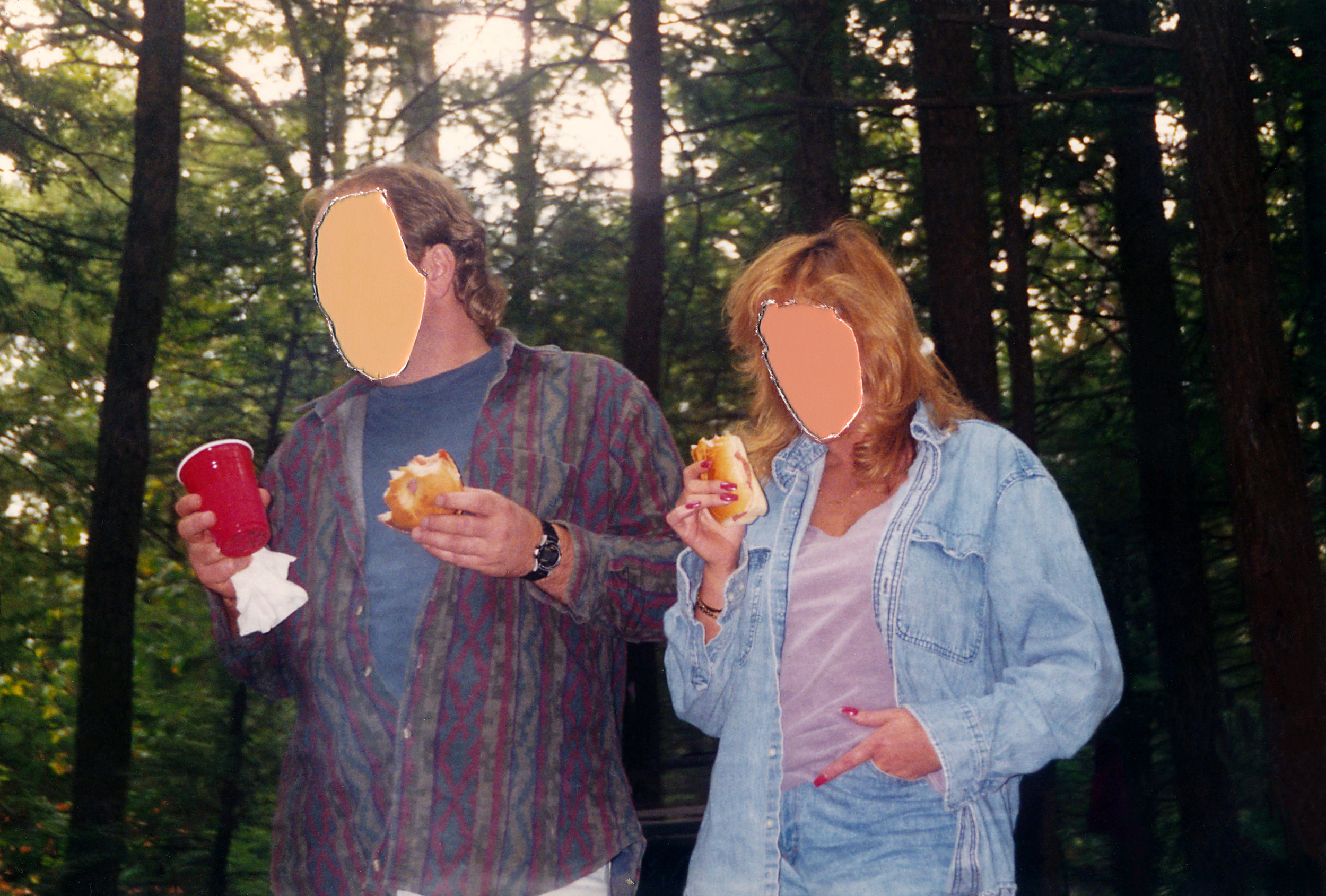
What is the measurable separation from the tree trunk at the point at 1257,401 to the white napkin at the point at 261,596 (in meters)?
4.46

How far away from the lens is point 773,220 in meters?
7.64

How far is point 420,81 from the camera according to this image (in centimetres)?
718

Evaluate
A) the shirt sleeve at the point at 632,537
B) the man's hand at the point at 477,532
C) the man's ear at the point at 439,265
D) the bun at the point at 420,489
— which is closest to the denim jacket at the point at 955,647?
the shirt sleeve at the point at 632,537

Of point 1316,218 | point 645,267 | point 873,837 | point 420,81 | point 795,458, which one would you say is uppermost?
point 420,81

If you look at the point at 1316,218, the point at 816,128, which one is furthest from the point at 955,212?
the point at 1316,218

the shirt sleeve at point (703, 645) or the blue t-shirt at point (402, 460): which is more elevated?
the blue t-shirt at point (402, 460)

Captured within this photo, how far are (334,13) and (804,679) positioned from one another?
21.0 ft

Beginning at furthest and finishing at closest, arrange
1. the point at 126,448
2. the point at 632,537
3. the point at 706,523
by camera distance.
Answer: the point at 126,448
the point at 632,537
the point at 706,523

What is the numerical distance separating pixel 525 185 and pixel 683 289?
1396 mm

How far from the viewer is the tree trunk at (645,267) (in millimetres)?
7176

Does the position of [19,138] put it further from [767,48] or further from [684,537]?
[684,537]

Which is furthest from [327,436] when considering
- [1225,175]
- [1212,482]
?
[1212,482]

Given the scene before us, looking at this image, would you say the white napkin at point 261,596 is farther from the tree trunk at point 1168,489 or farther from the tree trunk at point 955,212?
the tree trunk at point 1168,489

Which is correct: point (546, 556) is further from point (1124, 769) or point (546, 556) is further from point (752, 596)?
point (1124, 769)
